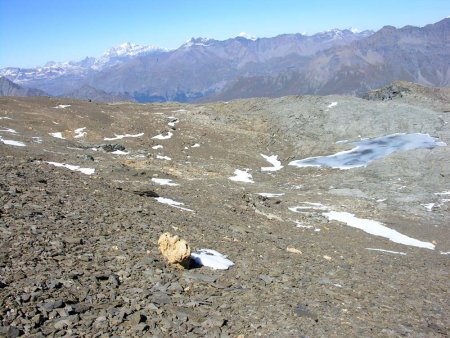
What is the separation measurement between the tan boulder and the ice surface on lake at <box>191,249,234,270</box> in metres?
0.89

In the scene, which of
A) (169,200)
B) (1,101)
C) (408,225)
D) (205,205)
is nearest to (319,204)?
(408,225)

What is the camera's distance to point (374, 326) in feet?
33.5

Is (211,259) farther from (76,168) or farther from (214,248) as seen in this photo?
(76,168)

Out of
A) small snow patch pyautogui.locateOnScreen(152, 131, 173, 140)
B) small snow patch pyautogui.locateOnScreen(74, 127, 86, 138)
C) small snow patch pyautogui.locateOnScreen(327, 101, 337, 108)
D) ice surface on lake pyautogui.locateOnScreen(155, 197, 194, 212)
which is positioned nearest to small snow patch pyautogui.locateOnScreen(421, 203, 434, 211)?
ice surface on lake pyautogui.locateOnScreen(155, 197, 194, 212)

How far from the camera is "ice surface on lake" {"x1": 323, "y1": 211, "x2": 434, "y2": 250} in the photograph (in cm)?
2426

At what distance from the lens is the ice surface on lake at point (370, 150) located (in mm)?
44250

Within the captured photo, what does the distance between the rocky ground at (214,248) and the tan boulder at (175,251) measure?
315 millimetres

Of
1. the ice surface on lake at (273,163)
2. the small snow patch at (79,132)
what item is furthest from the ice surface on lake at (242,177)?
the small snow patch at (79,132)

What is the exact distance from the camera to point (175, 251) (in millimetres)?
11539

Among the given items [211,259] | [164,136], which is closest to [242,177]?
[164,136]

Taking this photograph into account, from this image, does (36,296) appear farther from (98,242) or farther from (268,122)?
(268,122)

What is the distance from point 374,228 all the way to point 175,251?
60.8ft

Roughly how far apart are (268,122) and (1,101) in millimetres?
37158

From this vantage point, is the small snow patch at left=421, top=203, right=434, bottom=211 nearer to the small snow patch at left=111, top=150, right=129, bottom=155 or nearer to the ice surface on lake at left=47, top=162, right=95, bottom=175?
the ice surface on lake at left=47, top=162, right=95, bottom=175
